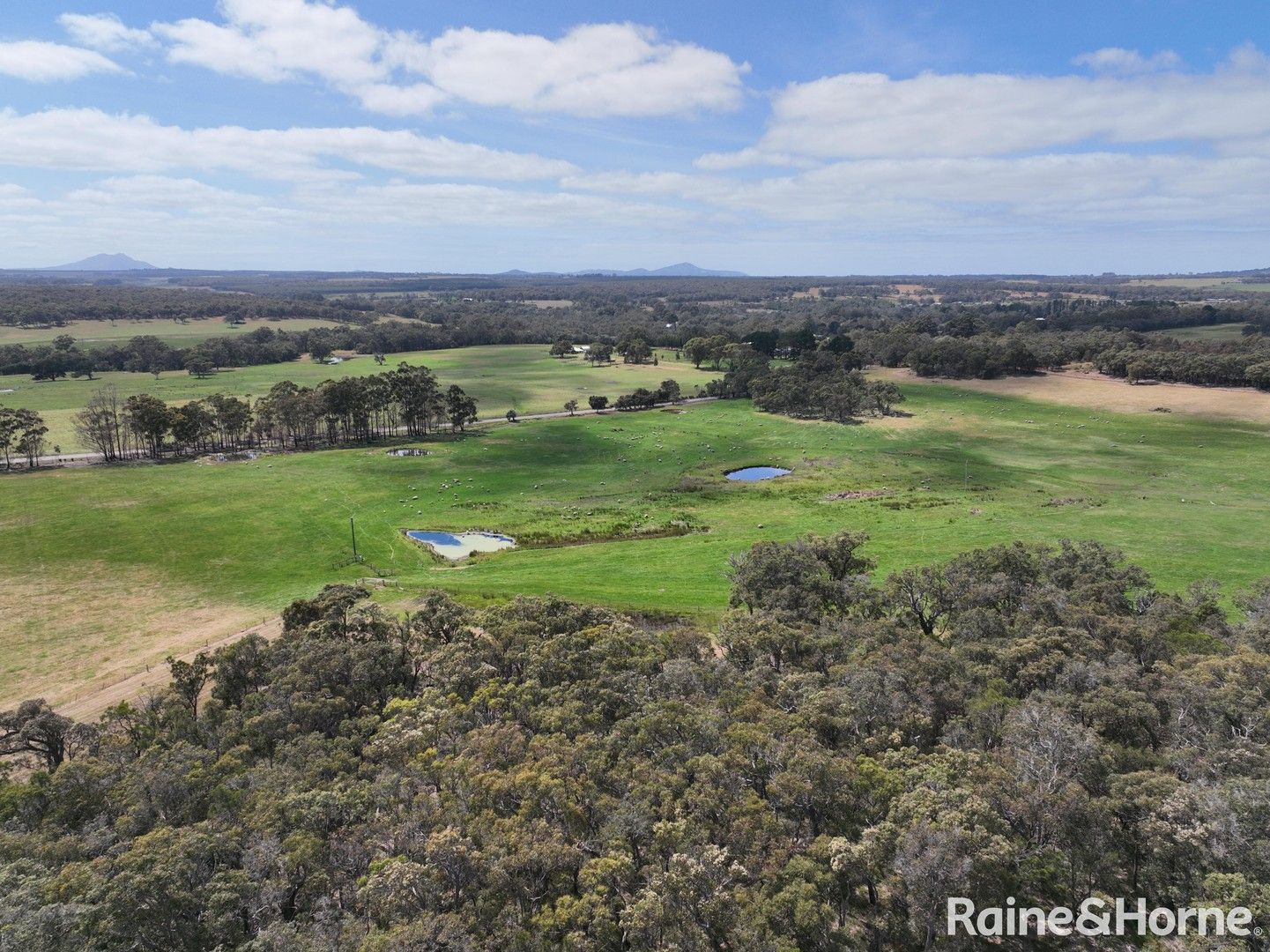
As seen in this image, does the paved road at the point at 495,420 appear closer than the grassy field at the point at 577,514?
No

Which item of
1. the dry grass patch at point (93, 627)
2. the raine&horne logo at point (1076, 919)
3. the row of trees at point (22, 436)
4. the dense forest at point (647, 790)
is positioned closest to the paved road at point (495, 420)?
the row of trees at point (22, 436)

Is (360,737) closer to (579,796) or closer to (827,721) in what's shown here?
(579,796)

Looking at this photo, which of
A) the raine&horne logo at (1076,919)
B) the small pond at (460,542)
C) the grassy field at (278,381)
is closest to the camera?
the raine&horne logo at (1076,919)

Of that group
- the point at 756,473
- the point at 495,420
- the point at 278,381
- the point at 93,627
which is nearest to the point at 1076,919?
the point at 93,627

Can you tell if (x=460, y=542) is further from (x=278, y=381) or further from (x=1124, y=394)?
(x=1124, y=394)

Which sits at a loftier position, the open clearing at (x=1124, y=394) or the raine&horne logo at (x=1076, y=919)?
the open clearing at (x=1124, y=394)

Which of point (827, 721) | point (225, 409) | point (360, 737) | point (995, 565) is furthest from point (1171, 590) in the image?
point (225, 409)

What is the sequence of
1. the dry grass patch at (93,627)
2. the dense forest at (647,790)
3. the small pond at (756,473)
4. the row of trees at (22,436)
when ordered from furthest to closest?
the small pond at (756,473)
the row of trees at (22,436)
the dry grass patch at (93,627)
the dense forest at (647,790)

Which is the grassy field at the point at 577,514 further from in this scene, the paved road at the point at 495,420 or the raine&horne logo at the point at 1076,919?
the raine&horne logo at the point at 1076,919
